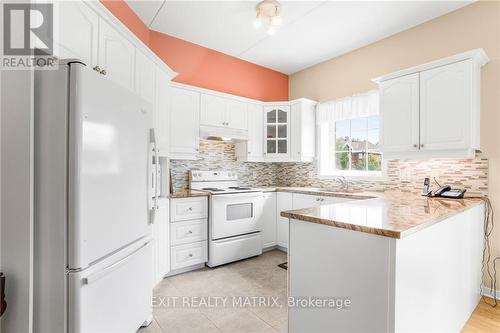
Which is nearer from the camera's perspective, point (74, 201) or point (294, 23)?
point (74, 201)

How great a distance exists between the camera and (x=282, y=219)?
12.0 feet

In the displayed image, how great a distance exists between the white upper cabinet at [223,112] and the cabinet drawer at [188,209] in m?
1.00

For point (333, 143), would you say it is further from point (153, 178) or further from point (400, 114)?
point (153, 178)

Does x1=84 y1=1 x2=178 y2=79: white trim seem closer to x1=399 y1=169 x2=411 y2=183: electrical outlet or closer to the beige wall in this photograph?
the beige wall

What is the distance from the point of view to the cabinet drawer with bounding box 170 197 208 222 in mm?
2867

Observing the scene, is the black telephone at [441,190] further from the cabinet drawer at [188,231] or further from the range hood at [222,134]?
the cabinet drawer at [188,231]

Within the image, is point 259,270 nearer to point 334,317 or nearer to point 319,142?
point 334,317

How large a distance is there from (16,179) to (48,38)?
78 cm

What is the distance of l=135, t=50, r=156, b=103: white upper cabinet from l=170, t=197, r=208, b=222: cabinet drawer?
1124 millimetres

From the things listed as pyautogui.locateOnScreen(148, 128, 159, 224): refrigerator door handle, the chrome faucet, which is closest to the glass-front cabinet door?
the chrome faucet

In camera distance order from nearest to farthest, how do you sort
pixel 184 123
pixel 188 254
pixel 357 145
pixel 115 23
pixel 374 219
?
pixel 374 219 < pixel 115 23 < pixel 188 254 < pixel 184 123 < pixel 357 145

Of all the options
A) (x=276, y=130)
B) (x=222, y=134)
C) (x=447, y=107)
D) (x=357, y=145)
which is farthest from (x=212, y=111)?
(x=447, y=107)

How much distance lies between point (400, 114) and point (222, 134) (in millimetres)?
2074

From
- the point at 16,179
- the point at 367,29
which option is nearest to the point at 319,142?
the point at 367,29
